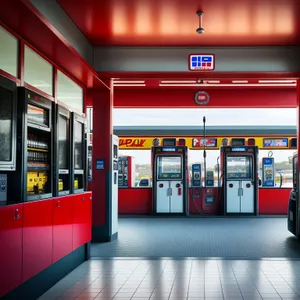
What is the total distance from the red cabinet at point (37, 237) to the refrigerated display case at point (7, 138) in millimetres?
234

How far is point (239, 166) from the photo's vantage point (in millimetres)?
12508

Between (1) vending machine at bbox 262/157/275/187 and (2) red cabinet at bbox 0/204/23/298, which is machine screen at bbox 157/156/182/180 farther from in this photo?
(2) red cabinet at bbox 0/204/23/298

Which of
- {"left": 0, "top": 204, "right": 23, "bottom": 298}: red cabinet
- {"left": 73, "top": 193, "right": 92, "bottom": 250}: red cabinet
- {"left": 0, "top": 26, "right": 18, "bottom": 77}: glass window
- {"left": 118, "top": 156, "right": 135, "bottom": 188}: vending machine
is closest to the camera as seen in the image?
{"left": 0, "top": 204, "right": 23, "bottom": 298}: red cabinet

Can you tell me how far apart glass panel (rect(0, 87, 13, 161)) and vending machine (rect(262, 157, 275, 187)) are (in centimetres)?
1000

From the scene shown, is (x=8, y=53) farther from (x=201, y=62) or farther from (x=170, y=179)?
(x=170, y=179)

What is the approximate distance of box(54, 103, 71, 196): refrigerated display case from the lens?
537cm

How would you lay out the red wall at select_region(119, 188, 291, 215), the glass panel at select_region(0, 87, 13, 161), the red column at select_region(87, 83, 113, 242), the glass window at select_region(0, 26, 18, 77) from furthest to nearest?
the red wall at select_region(119, 188, 291, 215) < the red column at select_region(87, 83, 113, 242) < the glass window at select_region(0, 26, 18, 77) < the glass panel at select_region(0, 87, 13, 161)

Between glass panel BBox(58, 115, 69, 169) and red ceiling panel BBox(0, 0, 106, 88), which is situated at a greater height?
red ceiling panel BBox(0, 0, 106, 88)

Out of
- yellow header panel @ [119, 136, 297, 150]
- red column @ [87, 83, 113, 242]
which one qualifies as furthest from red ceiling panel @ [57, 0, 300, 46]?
yellow header panel @ [119, 136, 297, 150]

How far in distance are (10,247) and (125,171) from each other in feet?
31.7

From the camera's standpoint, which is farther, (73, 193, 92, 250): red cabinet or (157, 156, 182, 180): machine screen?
(157, 156, 182, 180): machine screen

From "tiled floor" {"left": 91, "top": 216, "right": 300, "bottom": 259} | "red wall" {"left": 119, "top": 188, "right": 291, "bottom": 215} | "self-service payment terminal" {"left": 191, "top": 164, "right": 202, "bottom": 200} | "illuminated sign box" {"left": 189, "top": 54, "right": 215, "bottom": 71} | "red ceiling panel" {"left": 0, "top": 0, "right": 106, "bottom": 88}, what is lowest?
"tiled floor" {"left": 91, "top": 216, "right": 300, "bottom": 259}

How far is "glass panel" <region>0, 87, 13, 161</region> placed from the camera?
13.1ft

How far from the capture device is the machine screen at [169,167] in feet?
40.7
